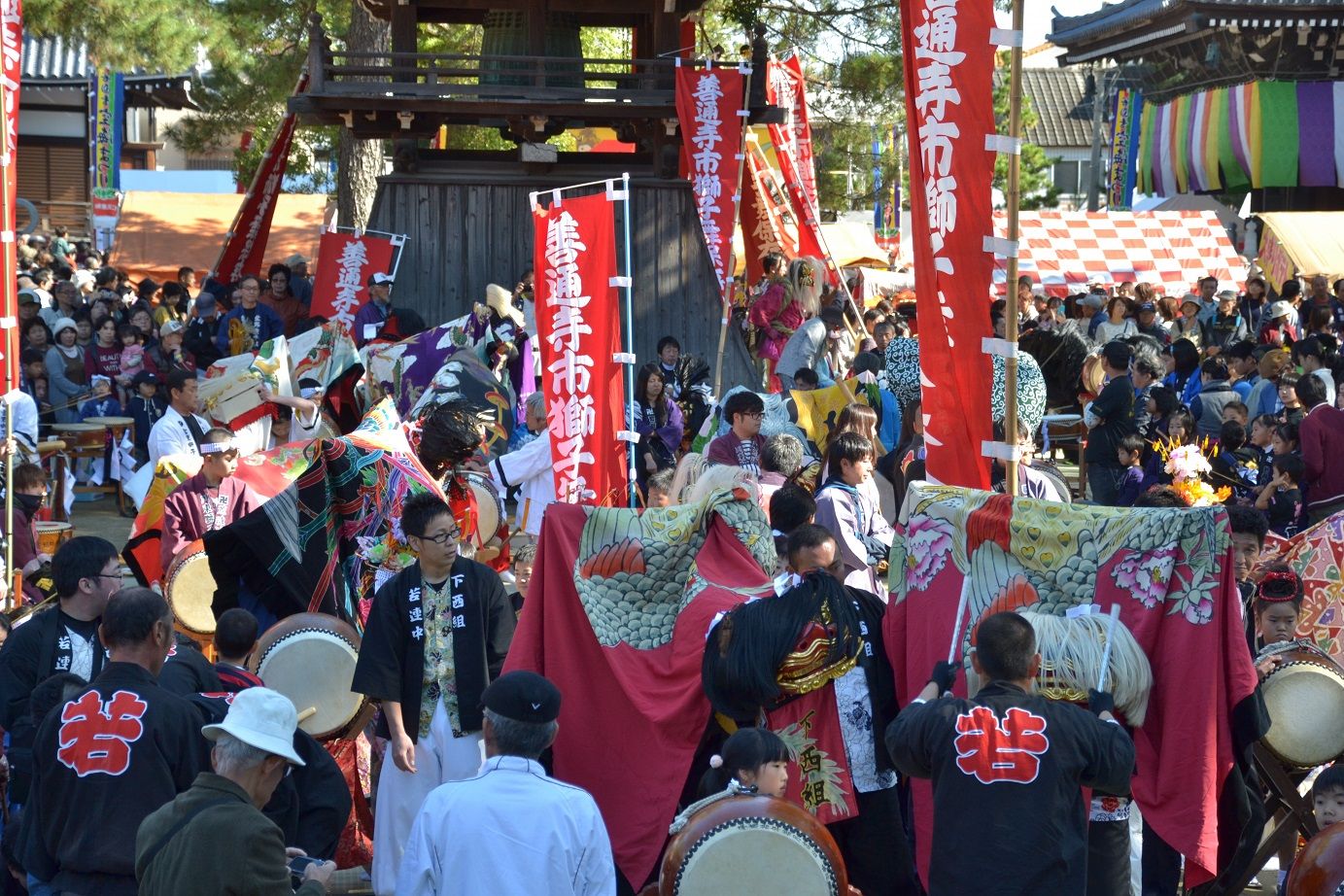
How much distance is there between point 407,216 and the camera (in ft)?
51.8

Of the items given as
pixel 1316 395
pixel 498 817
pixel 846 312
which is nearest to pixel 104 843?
pixel 498 817

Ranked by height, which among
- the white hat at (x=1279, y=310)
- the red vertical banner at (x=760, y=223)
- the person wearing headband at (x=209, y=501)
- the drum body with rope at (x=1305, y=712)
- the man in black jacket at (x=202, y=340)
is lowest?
the drum body with rope at (x=1305, y=712)

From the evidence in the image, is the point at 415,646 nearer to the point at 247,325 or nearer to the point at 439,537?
the point at 439,537

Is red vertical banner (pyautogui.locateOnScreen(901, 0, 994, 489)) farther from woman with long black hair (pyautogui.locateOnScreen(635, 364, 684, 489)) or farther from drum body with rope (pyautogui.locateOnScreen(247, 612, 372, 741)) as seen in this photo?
woman with long black hair (pyautogui.locateOnScreen(635, 364, 684, 489))

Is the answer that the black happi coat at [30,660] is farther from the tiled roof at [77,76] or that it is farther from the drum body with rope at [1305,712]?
the tiled roof at [77,76]

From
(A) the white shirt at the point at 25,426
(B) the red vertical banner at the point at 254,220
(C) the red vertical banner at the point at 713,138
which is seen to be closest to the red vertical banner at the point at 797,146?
(C) the red vertical banner at the point at 713,138

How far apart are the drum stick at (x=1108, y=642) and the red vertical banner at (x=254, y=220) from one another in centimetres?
1378

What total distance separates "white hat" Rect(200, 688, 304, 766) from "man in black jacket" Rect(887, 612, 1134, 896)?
166 cm

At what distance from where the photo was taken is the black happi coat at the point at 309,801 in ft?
13.2

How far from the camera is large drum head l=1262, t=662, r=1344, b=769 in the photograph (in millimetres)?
5207

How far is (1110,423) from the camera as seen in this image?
34.0 feet

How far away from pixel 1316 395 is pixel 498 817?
23.1 feet

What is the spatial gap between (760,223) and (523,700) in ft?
44.1

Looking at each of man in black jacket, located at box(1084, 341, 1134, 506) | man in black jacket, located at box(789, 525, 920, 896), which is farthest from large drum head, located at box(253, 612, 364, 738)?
man in black jacket, located at box(1084, 341, 1134, 506)
